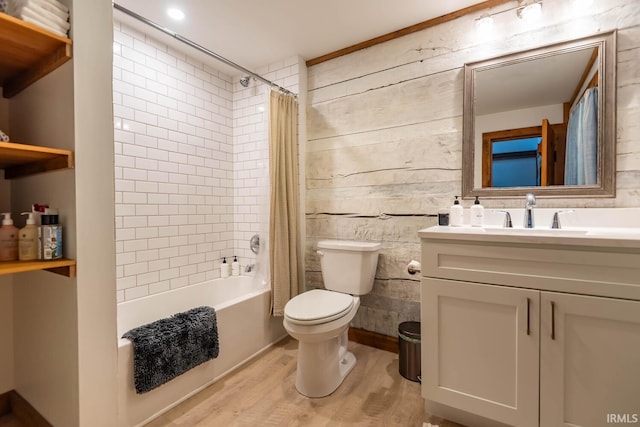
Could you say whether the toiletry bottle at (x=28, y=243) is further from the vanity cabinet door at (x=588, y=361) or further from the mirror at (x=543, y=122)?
the mirror at (x=543, y=122)

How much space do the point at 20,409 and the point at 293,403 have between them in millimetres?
1375

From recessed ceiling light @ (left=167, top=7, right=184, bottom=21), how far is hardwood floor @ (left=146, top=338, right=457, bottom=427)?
2.42m

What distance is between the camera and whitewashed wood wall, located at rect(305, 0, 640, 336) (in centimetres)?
153

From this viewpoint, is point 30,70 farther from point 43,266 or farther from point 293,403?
point 293,403

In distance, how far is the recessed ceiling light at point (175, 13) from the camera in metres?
1.90

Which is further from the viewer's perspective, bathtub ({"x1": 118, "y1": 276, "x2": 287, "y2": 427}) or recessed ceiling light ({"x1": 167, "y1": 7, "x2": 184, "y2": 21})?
recessed ceiling light ({"x1": 167, "y1": 7, "x2": 184, "y2": 21})

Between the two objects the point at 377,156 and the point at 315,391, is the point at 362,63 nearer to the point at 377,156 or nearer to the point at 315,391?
the point at 377,156

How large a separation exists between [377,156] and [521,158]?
3.02 feet

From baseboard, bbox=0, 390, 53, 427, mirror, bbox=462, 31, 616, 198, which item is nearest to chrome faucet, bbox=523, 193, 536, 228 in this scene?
mirror, bbox=462, 31, 616, 198

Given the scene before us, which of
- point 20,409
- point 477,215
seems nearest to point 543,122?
point 477,215

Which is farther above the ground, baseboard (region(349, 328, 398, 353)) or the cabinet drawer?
the cabinet drawer

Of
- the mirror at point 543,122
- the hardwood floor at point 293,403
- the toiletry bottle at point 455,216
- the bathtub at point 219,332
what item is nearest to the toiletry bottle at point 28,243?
the bathtub at point 219,332

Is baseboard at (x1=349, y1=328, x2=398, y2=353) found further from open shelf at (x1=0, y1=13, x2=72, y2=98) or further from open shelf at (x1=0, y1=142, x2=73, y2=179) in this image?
open shelf at (x1=0, y1=13, x2=72, y2=98)

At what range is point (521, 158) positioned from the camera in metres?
1.77
